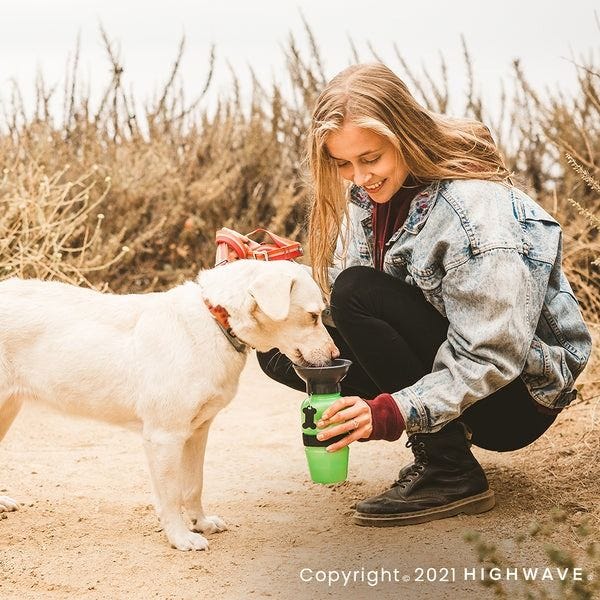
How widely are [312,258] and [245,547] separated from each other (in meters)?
1.03

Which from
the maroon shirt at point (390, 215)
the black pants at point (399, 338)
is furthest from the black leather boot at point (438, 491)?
the maroon shirt at point (390, 215)

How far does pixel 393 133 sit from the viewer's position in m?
2.81

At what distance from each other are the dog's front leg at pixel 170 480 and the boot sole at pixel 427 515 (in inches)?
21.1

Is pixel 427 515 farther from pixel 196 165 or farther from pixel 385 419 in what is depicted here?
pixel 196 165

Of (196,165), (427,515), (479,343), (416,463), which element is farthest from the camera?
(196,165)

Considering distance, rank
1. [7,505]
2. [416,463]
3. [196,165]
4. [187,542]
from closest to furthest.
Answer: [187,542] < [416,463] < [7,505] < [196,165]

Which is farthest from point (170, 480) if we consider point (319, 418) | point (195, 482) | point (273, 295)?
point (273, 295)

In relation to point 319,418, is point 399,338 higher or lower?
higher

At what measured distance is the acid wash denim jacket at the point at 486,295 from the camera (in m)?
2.67

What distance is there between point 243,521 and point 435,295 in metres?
1.02

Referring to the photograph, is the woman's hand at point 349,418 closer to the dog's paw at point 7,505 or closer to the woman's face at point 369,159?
the woman's face at point 369,159

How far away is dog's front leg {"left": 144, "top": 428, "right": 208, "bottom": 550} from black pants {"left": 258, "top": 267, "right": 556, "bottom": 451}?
64 cm

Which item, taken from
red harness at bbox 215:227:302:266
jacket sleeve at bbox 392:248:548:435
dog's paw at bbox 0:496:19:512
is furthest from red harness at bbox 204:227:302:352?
dog's paw at bbox 0:496:19:512

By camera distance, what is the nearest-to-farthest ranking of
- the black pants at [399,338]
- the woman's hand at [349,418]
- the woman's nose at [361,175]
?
1. the woman's hand at [349,418]
2. the woman's nose at [361,175]
3. the black pants at [399,338]
